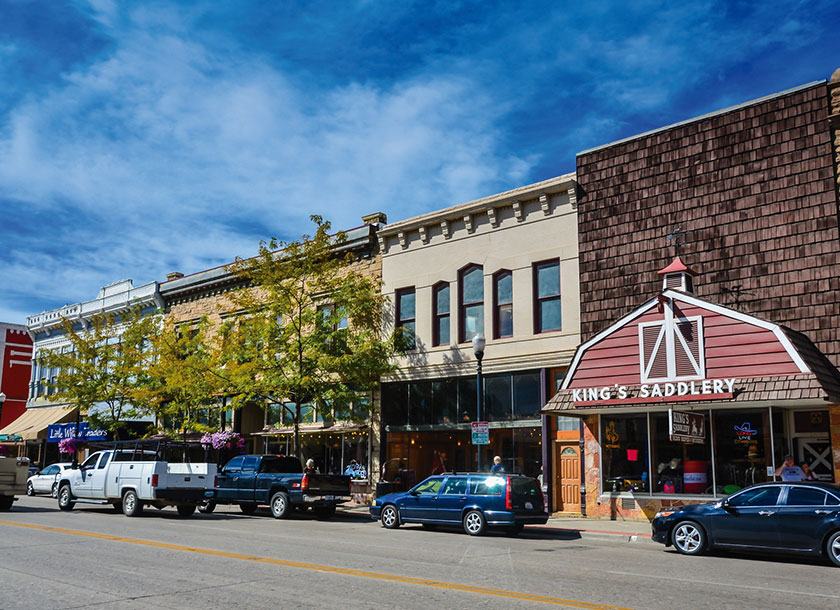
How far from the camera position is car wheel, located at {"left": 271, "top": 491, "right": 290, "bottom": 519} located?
21405 mm

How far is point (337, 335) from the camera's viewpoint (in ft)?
83.5

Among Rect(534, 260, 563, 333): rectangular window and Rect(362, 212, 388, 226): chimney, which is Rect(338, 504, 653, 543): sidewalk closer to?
Rect(534, 260, 563, 333): rectangular window

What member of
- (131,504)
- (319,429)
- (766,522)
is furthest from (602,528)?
(319,429)

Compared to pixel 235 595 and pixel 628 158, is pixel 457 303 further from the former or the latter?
pixel 235 595

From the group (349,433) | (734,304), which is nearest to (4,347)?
(349,433)

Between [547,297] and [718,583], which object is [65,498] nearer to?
[547,297]

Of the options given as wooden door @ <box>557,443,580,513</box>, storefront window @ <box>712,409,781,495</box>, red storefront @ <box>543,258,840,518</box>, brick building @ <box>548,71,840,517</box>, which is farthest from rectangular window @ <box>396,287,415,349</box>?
storefront window @ <box>712,409,781,495</box>

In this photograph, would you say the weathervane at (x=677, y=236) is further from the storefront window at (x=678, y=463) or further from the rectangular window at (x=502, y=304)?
Answer: the rectangular window at (x=502, y=304)

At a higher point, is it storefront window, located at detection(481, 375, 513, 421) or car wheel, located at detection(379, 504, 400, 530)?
storefront window, located at detection(481, 375, 513, 421)

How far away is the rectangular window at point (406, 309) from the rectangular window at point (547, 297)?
16.3 ft

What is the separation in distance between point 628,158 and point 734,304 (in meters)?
5.32

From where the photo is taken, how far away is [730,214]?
2000 centimetres

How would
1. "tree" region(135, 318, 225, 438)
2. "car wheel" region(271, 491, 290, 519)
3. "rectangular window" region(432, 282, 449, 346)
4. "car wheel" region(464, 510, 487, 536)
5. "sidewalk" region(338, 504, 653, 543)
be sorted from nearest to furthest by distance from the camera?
"sidewalk" region(338, 504, 653, 543)
"car wheel" region(464, 510, 487, 536)
"car wheel" region(271, 491, 290, 519)
"rectangular window" region(432, 282, 449, 346)
"tree" region(135, 318, 225, 438)

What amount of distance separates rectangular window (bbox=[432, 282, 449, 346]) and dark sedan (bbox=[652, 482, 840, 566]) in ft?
40.7
